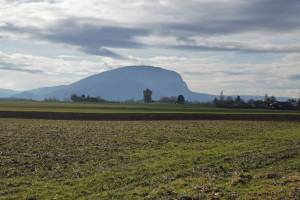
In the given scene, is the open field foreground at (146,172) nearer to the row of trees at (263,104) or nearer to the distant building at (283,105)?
the distant building at (283,105)

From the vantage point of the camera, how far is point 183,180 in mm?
17516

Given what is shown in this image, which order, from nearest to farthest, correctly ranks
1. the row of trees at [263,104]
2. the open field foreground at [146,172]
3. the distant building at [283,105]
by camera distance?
the open field foreground at [146,172], the distant building at [283,105], the row of trees at [263,104]

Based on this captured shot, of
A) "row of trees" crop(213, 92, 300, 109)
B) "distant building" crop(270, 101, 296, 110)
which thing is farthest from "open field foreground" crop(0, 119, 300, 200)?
"row of trees" crop(213, 92, 300, 109)

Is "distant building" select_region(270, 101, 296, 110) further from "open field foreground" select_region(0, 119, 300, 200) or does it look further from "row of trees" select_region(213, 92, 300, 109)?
"open field foreground" select_region(0, 119, 300, 200)

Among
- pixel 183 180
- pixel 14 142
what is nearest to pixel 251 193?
pixel 183 180

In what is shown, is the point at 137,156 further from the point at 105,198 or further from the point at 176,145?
the point at 105,198

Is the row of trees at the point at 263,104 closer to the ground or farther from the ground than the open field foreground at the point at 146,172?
farther from the ground

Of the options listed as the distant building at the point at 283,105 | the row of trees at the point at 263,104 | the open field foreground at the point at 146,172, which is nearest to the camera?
the open field foreground at the point at 146,172

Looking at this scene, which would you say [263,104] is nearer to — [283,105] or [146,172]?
[283,105]

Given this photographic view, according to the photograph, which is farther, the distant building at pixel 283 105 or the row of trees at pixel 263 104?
the row of trees at pixel 263 104

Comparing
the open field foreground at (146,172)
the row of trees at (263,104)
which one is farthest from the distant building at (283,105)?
the open field foreground at (146,172)

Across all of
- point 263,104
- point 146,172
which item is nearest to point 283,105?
point 263,104

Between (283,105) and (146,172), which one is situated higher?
(283,105)

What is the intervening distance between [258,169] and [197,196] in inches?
265
